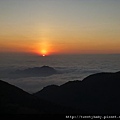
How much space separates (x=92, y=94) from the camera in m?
143

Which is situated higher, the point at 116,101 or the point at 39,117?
the point at 116,101

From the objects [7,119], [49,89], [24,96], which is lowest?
[7,119]

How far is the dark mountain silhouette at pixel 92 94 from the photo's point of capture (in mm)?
124812

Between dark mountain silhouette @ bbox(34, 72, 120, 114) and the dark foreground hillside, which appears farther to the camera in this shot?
dark mountain silhouette @ bbox(34, 72, 120, 114)

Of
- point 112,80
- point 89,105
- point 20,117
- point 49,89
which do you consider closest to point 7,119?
point 20,117

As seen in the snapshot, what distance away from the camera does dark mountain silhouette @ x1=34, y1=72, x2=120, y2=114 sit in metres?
125

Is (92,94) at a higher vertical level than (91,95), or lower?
higher

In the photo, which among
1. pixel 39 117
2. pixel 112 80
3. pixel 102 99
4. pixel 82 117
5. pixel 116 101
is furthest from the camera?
pixel 112 80

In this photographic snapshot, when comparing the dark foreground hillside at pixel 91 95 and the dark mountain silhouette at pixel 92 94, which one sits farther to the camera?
the dark mountain silhouette at pixel 92 94

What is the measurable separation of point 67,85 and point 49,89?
45.9 feet

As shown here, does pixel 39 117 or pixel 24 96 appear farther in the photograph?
pixel 24 96

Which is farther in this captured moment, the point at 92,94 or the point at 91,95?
the point at 92,94

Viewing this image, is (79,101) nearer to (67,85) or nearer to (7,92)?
(67,85)

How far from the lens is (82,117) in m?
19.5
